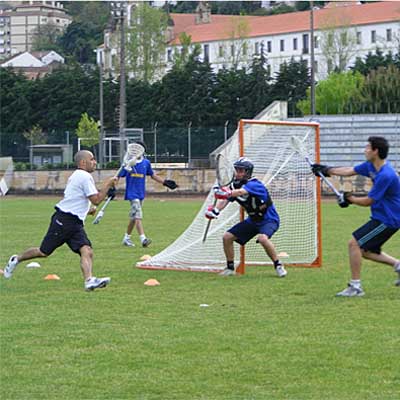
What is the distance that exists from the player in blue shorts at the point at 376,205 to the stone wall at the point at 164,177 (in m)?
23.7

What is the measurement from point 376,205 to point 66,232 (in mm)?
3488

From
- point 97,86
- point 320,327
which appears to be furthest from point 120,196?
point 97,86

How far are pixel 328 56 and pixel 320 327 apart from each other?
83781mm

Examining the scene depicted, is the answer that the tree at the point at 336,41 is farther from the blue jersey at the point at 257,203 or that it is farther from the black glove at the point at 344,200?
the black glove at the point at 344,200

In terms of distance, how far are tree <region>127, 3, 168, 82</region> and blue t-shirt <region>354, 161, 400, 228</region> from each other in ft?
292

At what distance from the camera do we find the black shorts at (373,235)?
1115 centimetres

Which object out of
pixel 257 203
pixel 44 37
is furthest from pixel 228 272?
pixel 44 37

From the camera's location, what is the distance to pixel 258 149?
15180 mm

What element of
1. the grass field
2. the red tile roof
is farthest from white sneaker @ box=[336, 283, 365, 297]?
the red tile roof

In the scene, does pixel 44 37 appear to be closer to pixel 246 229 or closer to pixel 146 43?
pixel 146 43

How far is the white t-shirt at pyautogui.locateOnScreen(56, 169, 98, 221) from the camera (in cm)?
1180

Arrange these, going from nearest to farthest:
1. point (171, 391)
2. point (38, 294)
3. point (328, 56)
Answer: point (171, 391), point (38, 294), point (328, 56)

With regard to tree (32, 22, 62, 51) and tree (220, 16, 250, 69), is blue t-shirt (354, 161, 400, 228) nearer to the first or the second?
tree (220, 16, 250, 69)

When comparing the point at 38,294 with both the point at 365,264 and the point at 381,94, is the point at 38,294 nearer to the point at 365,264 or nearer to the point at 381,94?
the point at 365,264
